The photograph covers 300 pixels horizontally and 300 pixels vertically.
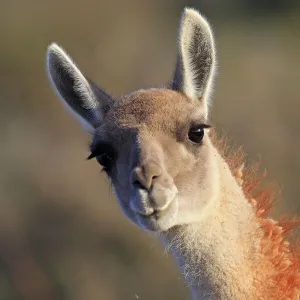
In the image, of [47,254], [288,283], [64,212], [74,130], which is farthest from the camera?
[74,130]

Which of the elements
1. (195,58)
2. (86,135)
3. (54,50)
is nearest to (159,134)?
(195,58)

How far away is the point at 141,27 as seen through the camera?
2084 centimetres

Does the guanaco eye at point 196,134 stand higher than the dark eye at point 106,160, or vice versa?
the guanaco eye at point 196,134

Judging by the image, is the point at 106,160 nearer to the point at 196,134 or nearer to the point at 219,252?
the point at 196,134

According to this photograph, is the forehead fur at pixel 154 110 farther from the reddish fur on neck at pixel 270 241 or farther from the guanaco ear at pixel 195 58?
the reddish fur on neck at pixel 270 241

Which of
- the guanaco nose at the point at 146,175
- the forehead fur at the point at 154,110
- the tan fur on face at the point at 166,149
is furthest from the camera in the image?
the forehead fur at the point at 154,110

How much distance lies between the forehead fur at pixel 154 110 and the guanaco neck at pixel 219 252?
523 millimetres

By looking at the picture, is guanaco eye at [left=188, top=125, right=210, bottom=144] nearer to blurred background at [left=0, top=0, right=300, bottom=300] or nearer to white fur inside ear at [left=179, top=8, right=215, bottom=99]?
white fur inside ear at [left=179, top=8, right=215, bottom=99]

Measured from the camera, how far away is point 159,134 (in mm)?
5074

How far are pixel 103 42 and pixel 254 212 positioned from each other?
14.8m

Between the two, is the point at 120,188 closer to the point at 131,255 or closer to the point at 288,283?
the point at 288,283

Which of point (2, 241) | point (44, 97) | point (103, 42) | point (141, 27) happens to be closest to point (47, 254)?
point (2, 241)

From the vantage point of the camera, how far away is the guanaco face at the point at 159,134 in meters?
4.86

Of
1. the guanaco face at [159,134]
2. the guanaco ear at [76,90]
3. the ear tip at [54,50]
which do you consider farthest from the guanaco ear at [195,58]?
the ear tip at [54,50]
